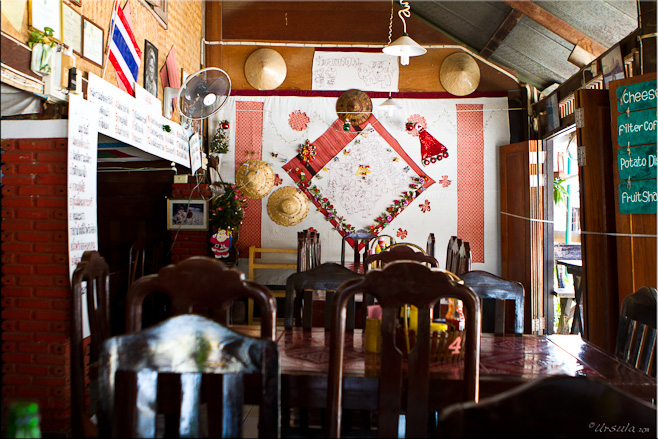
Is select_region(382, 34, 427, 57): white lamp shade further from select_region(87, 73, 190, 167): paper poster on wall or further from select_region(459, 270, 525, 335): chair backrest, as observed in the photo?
select_region(459, 270, 525, 335): chair backrest

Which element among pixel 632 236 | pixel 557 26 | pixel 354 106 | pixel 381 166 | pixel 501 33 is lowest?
pixel 632 236

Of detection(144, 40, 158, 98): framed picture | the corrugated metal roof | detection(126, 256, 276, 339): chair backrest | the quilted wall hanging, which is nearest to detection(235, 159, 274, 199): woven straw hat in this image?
the quilted wall hanging

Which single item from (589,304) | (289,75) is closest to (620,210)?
(589,304)

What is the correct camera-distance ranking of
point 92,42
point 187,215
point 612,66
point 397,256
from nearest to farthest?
point 397,256
point 92,42
point 612,66
point 187,215

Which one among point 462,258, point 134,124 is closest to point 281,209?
point 134,124

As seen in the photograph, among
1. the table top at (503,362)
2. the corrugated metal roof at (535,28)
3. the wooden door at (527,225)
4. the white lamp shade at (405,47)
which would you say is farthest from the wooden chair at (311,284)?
the wooden door at (527,225)

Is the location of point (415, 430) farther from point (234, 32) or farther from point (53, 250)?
point (234, 32)

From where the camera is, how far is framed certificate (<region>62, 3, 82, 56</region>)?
3260 millimetres

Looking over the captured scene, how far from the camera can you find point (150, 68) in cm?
472

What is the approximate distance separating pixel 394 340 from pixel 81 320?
1.23m

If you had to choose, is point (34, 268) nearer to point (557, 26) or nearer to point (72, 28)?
point (72, 28)

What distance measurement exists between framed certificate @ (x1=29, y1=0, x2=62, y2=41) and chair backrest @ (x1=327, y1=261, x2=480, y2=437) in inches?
99.7

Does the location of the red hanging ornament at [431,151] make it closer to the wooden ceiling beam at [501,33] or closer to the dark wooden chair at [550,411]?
the wooden ceiling beam at [501,33]

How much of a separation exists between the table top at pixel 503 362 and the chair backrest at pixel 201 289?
1.01 ft
